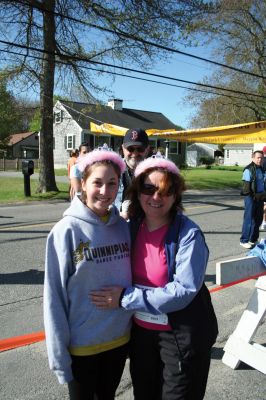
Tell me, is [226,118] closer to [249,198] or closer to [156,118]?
[156,118]

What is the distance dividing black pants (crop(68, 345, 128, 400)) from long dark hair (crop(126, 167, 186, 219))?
2.31 feet

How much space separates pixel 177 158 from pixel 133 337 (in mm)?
42214

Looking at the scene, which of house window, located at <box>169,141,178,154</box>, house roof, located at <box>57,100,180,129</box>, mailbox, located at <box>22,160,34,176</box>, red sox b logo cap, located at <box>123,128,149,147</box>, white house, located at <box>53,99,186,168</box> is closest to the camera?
red sox b logo cap, located at <box>123,128,149,147</box>

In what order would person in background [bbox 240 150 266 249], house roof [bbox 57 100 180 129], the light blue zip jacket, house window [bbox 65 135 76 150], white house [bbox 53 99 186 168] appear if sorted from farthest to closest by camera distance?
house window [bbox 65 135 76 150] < white house [bbox 53 99 186 168] < house roof [bbox 57 100 180 129] < person in background [bbox 240 150 266 249] < the light blue zip jacket

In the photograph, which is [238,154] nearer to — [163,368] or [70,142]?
[70,142]

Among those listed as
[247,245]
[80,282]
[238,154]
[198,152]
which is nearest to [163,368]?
[80,282]

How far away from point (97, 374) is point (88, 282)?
1.66 feet

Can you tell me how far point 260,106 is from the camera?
32.0 m

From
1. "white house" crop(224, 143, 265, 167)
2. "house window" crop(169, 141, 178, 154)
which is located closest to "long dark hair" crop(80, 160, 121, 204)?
"house window" crop(169, 141, 178, 154)

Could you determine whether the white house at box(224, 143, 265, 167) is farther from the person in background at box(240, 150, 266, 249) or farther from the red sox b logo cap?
the red sox b logo cap

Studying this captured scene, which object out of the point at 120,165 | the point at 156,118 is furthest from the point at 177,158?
the point at 120,165

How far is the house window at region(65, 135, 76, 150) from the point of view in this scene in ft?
129

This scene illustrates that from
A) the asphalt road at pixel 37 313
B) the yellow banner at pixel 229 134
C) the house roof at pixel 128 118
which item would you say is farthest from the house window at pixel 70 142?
the asphalt road at pixel 37 313

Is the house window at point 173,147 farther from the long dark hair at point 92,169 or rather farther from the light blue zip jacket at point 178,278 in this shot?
the light blue zip jacket at point 178,278
